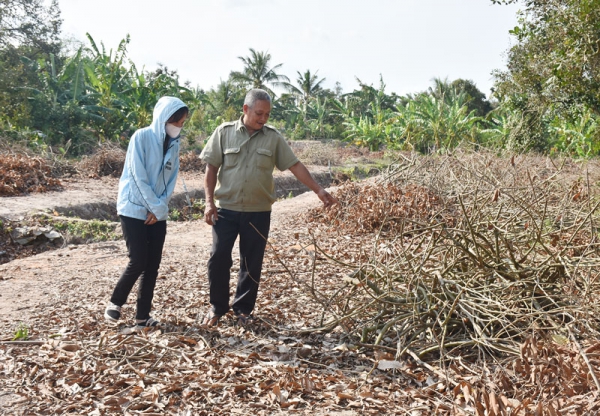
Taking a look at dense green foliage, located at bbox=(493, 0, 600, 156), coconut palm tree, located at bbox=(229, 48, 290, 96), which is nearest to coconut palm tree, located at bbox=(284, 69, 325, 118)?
coconut palm tree, located at bbox=(229, 48, 290, 96)

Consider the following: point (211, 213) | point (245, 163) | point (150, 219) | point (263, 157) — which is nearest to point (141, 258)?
point (150, 219)

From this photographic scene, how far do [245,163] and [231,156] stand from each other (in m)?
0.12

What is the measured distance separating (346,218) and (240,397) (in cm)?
565

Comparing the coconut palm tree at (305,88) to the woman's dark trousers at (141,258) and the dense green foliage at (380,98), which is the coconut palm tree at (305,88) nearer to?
the dense green foliage at (380,98)

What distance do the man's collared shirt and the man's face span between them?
2.7 inches

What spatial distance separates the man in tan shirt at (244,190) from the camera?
4.07m

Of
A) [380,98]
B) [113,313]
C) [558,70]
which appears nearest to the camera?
[113,313]

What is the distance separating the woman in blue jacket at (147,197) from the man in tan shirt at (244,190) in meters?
0.30

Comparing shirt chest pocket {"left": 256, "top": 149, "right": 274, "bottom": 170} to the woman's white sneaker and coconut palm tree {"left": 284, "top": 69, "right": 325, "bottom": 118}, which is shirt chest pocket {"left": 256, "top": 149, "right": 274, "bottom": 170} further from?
coconut palm tree {"left": 284, "top": 69, "right": 325, "bottom": 118}

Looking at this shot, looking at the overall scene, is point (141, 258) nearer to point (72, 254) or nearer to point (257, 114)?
point (257, 114)

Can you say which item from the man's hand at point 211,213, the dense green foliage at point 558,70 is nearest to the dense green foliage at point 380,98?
the dense green foliage at point 558,70

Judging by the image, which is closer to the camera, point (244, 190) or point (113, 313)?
point (244, 190)

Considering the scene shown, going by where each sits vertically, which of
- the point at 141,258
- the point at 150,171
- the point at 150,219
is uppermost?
the point at 150,171

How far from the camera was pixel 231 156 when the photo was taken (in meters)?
4.11
